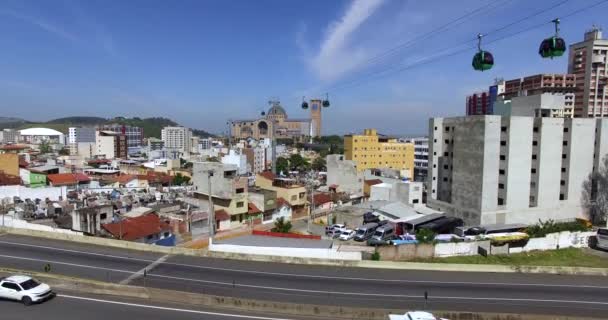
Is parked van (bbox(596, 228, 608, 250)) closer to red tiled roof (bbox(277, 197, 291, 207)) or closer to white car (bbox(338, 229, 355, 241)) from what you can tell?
white car (bbox(338, 229, 355, 241))

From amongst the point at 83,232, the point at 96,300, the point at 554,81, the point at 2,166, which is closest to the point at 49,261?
the point at 96,300

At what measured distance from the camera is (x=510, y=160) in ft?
114

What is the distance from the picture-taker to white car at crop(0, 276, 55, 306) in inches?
501

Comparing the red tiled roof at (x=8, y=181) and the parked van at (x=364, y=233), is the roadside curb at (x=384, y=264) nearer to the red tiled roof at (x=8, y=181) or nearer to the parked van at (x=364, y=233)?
the parked van at (x=364, y=233)

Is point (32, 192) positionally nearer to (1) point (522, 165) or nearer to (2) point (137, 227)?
(2) point (137, 227)

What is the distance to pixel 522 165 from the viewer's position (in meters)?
35.5

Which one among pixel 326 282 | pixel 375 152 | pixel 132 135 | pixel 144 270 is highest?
pixel 132 135

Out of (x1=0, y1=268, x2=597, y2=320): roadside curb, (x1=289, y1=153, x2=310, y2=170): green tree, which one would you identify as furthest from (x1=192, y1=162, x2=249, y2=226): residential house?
(x1=289, y1=153, x2=310, y2=170): green tree

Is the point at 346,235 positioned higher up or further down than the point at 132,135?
further down

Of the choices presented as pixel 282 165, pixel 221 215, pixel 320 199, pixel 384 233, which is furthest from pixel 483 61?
pixel 282 165

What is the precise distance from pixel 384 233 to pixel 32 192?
1437 inches

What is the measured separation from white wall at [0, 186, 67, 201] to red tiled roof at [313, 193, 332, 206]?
28437 mm

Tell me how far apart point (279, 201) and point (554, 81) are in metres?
67.0

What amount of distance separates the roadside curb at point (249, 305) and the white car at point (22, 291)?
4.63 feet
